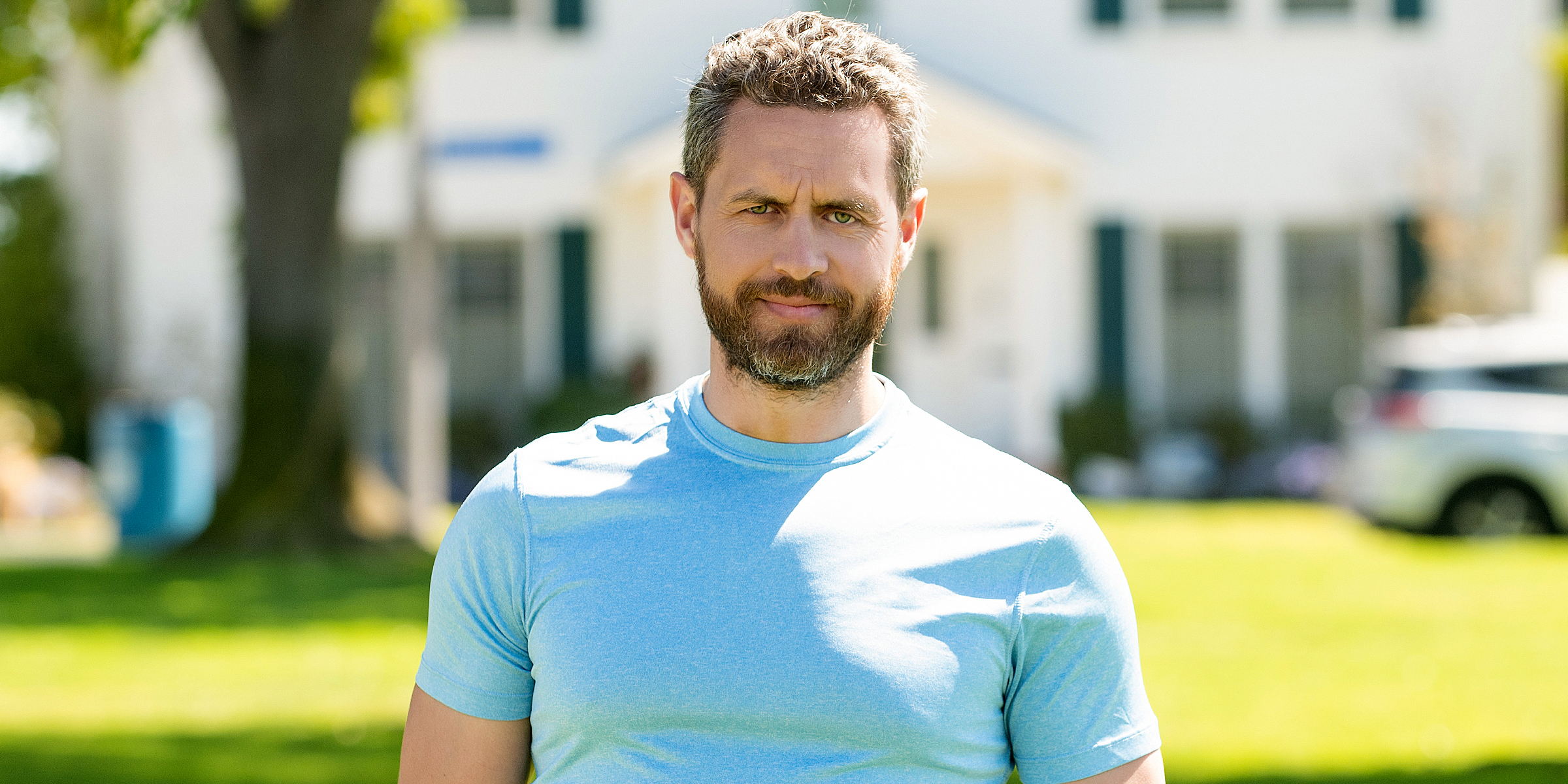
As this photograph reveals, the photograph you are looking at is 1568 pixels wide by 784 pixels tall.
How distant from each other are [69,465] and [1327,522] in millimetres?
11677

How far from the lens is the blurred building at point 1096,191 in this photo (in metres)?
18.0

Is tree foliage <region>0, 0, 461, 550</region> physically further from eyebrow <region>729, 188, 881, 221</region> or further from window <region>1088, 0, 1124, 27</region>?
eyebrow <region>729, 188, 881, 221</region>

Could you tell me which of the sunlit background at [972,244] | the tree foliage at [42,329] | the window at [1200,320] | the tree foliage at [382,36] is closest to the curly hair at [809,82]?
the tree foliage at [382,36]

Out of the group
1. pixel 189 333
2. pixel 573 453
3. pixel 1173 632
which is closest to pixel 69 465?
pixel 189 333

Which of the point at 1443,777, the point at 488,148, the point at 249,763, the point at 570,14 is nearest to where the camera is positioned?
the point at 1443,777

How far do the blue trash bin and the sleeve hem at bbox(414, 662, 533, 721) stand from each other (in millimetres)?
12374

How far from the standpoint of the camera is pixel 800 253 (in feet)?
7.44

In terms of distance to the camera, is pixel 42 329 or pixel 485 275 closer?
pixel 485 275

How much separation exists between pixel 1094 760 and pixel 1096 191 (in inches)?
638

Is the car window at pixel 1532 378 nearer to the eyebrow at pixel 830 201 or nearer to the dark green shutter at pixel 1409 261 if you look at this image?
the dark green shutter at pixel 1409 261

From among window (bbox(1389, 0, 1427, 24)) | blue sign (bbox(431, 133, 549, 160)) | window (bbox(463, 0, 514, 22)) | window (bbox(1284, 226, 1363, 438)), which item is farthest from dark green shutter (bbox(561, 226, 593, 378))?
window (bbox(1389, 0, 1427, 24))

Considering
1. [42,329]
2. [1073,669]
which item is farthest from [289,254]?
[1073,669]

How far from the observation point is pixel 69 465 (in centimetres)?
1780

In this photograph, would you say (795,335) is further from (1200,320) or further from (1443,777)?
(1200,320)
